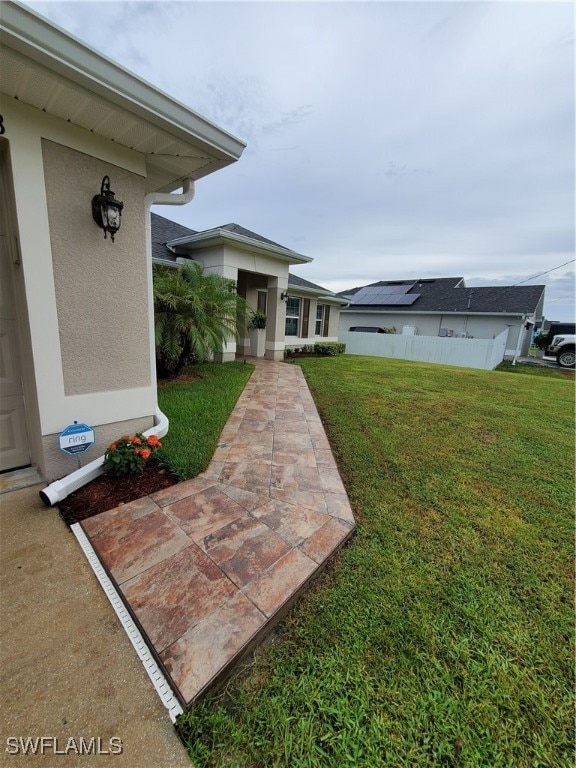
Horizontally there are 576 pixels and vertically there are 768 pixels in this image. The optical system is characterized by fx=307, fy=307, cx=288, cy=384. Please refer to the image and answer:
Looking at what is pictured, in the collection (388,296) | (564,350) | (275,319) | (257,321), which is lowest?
(564,350)

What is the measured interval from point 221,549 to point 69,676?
1.00 metres

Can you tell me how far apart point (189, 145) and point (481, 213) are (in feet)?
47.5

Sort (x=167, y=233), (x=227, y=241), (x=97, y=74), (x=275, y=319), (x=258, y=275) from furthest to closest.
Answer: (x=275, y=319)
(x=258, y=275)
(x=167, y=233)
(x=227, y=241)
(x=97, y=74)

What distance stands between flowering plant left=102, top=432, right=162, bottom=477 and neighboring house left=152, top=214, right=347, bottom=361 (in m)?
6.20

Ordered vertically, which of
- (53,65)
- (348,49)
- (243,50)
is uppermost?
(348,49)

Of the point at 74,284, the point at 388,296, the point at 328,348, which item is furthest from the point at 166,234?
the point at 388,296

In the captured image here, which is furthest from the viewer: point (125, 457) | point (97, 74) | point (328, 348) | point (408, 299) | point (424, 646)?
point (408, 299)

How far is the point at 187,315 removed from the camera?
20.9ft

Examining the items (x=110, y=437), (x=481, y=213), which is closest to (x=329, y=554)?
(x=110, y=437)

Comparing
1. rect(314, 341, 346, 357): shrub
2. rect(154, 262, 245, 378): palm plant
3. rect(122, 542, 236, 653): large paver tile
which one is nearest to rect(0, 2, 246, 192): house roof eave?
rect(154, 262, 245, 378): palm plant

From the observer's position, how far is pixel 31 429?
3.22 metres

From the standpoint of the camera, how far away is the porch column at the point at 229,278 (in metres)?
8.91

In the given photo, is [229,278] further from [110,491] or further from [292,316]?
[110,491]

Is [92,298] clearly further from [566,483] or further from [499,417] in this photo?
[499,417]
